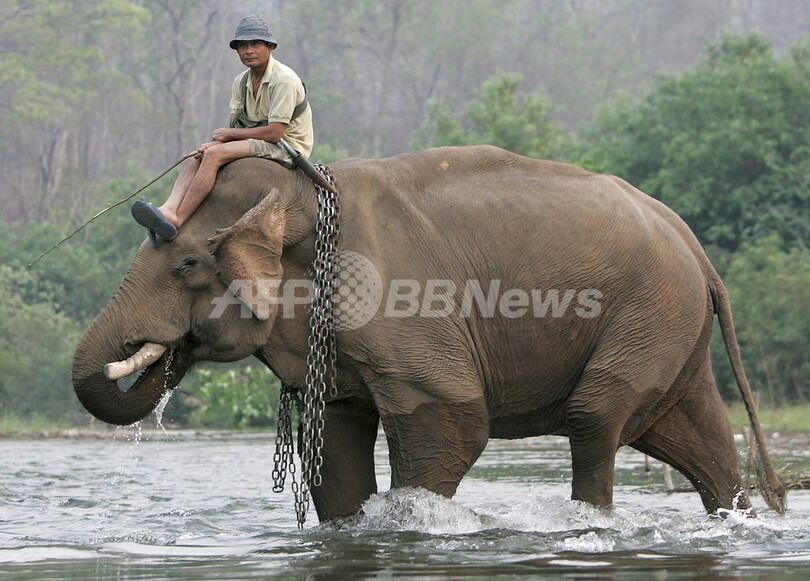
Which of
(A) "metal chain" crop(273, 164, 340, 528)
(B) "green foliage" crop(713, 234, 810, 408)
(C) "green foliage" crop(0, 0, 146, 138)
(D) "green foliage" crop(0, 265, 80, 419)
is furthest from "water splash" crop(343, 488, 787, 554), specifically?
(C) "green foliage" crop(0, 0, 146, 138)

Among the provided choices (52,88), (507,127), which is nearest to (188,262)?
(507,127)

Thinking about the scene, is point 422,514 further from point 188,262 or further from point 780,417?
point 780,417

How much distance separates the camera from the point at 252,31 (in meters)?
6.76

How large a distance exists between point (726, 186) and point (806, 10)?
140 ft

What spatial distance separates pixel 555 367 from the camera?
270 inches

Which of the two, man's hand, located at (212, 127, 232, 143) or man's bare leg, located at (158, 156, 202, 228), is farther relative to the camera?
man's hand, located at (212, 127, 232, 143)

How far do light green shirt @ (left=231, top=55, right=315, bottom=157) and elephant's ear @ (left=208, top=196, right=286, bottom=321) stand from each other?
52cm

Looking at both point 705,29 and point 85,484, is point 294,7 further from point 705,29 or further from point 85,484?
point 85,484

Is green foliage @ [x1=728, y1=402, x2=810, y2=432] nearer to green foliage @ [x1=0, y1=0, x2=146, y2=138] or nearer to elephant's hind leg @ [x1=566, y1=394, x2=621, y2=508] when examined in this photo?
elephant's hind leg @ [x1=566, y1=394, x2=621, y2=508]

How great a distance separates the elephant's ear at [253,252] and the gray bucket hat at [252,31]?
2.83ft

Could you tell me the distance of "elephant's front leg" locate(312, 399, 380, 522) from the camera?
693 cm

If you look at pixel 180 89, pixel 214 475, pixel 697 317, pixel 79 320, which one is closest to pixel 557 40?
pixel 180 89

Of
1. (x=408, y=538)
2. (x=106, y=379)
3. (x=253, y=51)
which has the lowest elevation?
(x=408, y=538)

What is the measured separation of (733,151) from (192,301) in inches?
758
